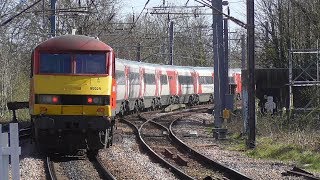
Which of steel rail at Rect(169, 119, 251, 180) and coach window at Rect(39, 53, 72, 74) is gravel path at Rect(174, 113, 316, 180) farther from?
coach window at Rect(39, 53, 72, 74)

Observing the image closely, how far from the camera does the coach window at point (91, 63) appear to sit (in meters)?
15.2

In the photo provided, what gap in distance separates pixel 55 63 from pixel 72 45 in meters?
0.59

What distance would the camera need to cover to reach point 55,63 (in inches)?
600

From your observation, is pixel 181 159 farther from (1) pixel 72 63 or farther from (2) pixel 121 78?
(2) pixel 121 78

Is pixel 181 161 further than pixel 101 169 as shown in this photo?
Yes

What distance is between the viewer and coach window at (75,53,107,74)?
15211 mm

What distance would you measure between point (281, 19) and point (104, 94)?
21031 millimetres

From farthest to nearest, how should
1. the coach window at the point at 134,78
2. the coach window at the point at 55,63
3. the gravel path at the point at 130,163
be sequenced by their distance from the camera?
1. the coach window at the point at 134,78
2. the coach window at the point at 55,63
3. the gravel path at the point at 130,163

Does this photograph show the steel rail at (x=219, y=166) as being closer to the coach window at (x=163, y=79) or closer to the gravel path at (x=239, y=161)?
the gravel path at (x=239, y=161)

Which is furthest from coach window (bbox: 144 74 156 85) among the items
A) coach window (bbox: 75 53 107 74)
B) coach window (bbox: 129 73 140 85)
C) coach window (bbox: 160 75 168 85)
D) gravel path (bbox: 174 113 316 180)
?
coach window (bbox: 75 53 107 74)

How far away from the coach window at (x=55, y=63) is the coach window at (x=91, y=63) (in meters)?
0.23

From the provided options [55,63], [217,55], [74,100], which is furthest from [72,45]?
[217,55]

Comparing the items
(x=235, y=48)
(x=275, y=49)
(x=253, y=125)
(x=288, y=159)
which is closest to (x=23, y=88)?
(x=275, y=49)

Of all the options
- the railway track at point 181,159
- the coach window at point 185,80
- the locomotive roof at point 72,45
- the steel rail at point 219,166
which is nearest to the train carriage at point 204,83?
the coach window at point 185,80
